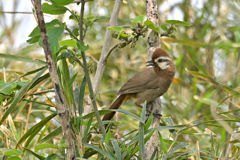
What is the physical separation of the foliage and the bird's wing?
1.26 feet

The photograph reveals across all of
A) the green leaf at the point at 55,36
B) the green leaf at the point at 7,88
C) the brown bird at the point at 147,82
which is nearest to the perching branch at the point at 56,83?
the green leaf at the point at 55,36

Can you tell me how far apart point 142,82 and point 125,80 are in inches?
44.9

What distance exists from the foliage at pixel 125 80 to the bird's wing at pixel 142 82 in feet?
1.26

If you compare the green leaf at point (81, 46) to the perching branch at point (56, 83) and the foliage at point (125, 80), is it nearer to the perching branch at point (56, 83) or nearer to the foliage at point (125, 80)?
the foliage at point (125, 80)

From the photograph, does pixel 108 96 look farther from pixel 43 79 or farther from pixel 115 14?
pixel 43 79

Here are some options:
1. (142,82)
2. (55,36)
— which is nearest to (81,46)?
(55,36)

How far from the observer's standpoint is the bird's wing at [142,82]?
11.5 feet

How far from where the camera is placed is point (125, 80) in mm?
4746

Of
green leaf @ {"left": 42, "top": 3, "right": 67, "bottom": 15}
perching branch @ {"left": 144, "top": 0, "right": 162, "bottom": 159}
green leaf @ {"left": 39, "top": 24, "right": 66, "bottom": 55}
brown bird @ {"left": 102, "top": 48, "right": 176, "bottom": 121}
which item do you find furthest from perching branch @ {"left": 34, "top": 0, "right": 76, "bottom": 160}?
brown bird @ {"left": 102, "top": 48, "right": 176, "bottom": 121}

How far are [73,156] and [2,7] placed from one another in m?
3.36

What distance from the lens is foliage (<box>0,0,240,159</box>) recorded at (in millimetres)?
1629

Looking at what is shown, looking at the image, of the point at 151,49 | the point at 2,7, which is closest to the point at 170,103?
the point at 151,49

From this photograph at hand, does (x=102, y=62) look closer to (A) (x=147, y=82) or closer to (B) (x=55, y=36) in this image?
(B) (x=55, y=36)

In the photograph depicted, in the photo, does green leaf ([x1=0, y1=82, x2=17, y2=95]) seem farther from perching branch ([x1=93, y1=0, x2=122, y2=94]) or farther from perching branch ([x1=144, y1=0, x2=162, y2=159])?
perching branch ([x1=144, y1=0, x2=162, y2=159])
